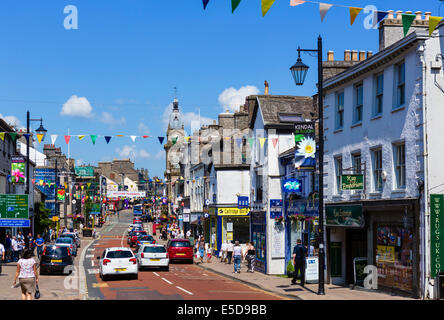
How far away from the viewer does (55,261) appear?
3011cm

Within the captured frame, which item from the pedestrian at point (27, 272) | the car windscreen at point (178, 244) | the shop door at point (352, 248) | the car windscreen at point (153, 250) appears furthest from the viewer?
the car windscreen at point (178, 244)

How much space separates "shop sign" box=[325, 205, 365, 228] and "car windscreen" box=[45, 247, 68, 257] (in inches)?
545

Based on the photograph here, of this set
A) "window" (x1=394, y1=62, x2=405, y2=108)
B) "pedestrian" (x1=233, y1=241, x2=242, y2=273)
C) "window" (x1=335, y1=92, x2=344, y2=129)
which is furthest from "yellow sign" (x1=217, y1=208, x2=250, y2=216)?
"window" (x1=394, y1=62, x2=405, y2=108)

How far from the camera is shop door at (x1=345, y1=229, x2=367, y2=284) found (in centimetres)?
2495

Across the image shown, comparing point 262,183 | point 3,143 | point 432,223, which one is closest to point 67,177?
point 3,143

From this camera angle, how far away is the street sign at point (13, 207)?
34.9m

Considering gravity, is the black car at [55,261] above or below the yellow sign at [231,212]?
below

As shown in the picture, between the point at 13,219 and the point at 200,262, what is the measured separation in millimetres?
13263

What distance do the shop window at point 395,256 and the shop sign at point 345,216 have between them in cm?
80

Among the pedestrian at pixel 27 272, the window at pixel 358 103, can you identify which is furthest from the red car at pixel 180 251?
the pedestrian at pixel 27 272

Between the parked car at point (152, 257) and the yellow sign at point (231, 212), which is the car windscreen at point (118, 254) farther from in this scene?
the yellow sign at point (231, 212)

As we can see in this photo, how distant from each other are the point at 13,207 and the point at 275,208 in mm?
15331

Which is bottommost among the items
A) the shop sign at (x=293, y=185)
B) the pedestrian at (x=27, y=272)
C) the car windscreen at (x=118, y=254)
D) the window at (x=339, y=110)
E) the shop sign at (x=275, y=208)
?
the car windscreen at (x=118, y=254)

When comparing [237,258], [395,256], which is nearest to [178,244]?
[237,258]
